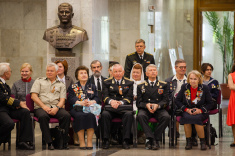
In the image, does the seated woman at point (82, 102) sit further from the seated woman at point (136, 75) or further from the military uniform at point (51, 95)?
the seated woman at point (136, 75)

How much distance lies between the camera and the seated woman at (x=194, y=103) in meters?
6.77

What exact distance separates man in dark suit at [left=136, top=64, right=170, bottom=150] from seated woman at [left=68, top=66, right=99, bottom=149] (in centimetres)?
68

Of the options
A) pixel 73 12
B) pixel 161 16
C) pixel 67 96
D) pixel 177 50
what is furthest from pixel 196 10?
pixel 67 96

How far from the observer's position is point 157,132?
6.80m

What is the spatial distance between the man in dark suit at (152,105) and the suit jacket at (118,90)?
0.46ft

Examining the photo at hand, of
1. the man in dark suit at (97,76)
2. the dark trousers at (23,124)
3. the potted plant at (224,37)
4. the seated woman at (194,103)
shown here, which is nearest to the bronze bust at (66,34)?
the man in dark suit at (97,76)

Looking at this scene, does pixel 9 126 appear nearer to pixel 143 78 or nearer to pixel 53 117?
pixel 53 117

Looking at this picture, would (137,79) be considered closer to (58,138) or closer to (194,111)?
(194,111)

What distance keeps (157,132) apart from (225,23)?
1269cm

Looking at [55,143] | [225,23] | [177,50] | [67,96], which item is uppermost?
[225,23]

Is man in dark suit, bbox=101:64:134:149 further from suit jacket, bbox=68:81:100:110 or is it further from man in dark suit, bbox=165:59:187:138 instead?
man in dark suit, bbox=165:59:187:138

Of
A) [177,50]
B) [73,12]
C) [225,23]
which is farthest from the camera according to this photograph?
[225,23]

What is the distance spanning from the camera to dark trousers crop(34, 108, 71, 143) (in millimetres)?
6754

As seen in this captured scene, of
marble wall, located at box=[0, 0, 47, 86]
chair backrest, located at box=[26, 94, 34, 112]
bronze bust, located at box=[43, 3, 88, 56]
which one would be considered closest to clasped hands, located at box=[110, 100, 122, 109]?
chair backrest, located at box=[26, 94, 34, 112]
